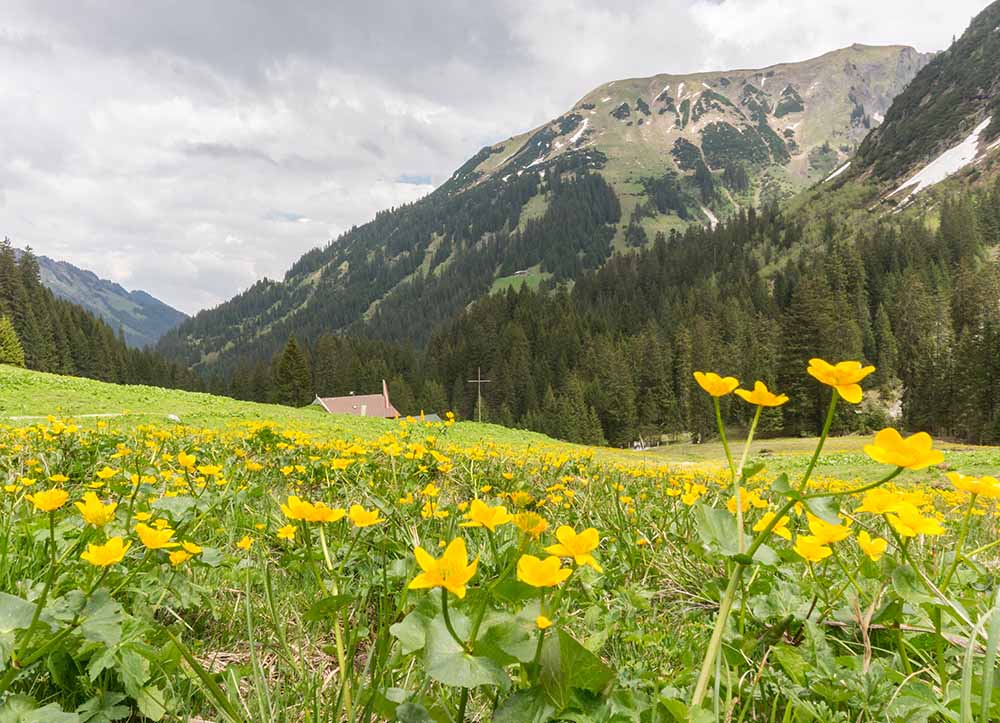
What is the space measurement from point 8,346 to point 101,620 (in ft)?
219

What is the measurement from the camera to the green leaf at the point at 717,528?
1.03 meters

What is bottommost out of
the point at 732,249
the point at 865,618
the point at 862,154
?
the point at 865,618

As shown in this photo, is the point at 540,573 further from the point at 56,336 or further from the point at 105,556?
the point at 56,336

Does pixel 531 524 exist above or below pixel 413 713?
above

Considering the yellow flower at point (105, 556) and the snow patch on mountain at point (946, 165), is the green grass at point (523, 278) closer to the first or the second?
the snow patch on mountain at point (946, 165)

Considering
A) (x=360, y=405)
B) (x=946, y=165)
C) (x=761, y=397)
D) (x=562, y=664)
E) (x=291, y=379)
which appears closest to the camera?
(x=562, y=664)

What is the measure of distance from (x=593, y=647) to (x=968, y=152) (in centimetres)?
16301

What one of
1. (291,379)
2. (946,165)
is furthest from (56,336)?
(946,165)

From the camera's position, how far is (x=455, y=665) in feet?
2.43

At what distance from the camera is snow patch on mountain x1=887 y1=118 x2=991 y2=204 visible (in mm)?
111500

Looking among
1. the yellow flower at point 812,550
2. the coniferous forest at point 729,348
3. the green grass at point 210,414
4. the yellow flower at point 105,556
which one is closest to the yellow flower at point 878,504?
the yellow flower at point 812,550

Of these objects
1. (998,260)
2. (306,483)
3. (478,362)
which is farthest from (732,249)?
(306,483)

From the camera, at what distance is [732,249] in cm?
11531

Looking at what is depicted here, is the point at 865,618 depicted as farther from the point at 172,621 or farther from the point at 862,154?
the point at 862,154
